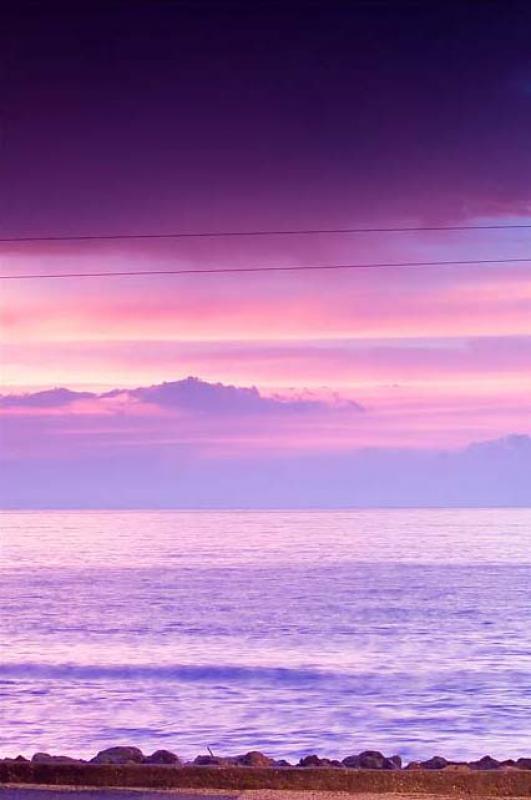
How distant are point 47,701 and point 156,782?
10.5 metres

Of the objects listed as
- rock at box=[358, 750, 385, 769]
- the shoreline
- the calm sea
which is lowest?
the shoreline

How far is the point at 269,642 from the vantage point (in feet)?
81.3

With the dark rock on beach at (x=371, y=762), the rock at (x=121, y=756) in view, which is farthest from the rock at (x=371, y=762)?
the rock at (x=121, y=756)

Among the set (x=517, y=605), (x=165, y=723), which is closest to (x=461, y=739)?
(x=165, y=723)

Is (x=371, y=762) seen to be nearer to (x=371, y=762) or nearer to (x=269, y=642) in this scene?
(x=371, y=762)

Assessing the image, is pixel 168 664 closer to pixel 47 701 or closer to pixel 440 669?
pixel 440 669

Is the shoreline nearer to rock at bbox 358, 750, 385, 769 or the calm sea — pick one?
rock at bbox 358, 750, 385, 769

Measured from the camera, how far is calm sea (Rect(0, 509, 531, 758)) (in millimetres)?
13805

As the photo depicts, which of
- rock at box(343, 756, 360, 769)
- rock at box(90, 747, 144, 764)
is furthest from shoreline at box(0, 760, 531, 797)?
rock at box(343, 756, 360, 769)

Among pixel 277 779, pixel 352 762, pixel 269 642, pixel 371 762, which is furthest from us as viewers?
pixel 269 642

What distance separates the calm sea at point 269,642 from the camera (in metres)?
13.8

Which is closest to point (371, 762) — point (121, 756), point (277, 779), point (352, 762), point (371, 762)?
point (371, 762)

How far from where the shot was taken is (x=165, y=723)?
47.3 ft

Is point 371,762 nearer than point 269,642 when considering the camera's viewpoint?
Yes
